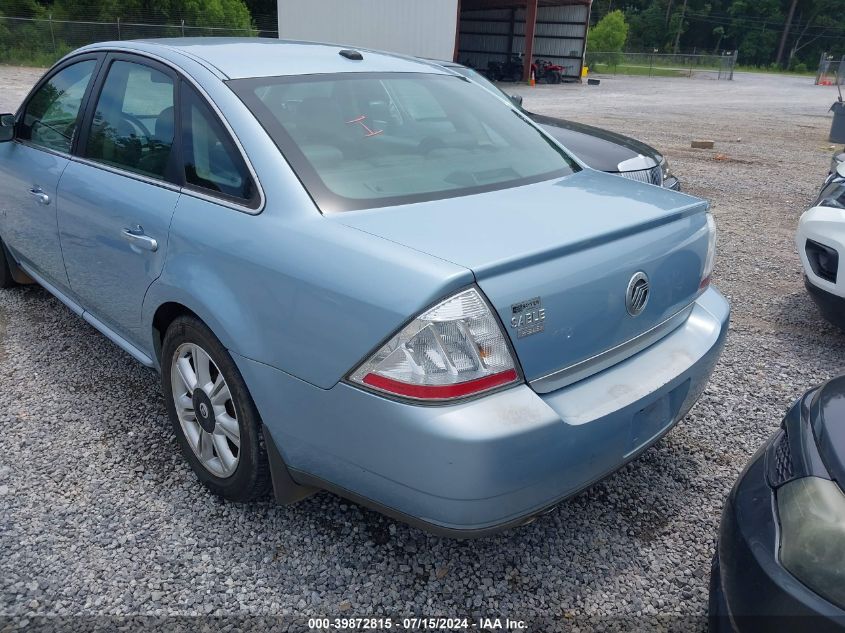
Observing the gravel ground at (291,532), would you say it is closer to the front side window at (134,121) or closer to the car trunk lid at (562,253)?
the car trunk lid at (562,253)

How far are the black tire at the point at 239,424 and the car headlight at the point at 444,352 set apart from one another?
0.67 metres

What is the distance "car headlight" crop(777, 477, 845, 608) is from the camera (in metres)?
1.47

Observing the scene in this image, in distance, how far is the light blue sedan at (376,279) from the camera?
74.4 inches

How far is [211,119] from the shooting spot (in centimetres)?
253

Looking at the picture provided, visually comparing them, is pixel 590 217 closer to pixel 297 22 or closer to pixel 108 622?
pixel 108 622

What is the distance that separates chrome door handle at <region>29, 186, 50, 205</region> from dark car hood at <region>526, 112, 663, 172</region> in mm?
3792

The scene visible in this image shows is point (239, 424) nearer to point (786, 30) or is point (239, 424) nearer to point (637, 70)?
point (637, 70)

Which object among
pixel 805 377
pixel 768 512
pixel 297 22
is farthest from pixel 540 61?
pixel 768 512

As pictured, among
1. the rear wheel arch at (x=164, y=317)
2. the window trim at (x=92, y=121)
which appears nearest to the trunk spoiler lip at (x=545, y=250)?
the rear wheel arch at (x=164, y=317)

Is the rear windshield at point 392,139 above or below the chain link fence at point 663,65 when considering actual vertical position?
above

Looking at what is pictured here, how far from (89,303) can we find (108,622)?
1.71 m

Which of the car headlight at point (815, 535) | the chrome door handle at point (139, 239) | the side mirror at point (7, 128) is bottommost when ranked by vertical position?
the car headlight at point (815, 535)

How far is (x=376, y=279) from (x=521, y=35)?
117ft

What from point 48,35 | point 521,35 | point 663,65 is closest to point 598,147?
point 48,35
